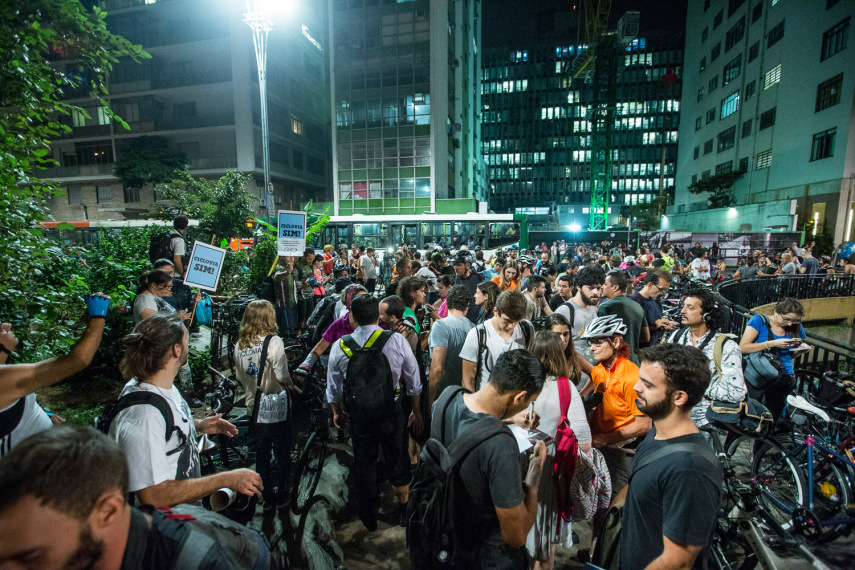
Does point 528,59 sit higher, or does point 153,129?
point 528,59

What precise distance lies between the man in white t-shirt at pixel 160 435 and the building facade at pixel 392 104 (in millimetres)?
32458

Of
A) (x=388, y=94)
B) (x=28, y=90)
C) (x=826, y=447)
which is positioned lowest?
(x=826, y=447)

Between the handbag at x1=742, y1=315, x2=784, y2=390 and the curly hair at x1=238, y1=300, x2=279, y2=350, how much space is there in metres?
5.55

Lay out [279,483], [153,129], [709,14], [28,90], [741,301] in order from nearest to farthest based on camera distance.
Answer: [28,90] → [279,483] → [741,301] → [153,129] → [709,14]

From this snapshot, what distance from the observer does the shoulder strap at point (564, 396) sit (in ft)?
9.30

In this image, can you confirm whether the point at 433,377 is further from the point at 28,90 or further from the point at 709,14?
the point at 709,14

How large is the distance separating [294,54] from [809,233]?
149 ft

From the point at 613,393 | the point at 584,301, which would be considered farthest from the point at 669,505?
the point at 584,301

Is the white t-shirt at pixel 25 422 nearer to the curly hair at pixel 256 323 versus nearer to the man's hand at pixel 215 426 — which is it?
the man's hand at pixel 215 426

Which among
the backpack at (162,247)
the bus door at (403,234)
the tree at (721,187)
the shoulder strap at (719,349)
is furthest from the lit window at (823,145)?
the backpack at (162,247)

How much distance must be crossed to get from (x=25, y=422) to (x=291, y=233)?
18.3 ft

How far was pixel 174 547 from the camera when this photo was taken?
3.99 ft

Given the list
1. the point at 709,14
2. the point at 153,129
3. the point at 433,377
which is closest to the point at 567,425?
the point at 433,377

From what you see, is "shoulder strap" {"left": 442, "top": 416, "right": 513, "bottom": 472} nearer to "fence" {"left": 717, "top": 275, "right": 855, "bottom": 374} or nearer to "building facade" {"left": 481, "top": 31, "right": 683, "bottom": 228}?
"fence" {"left": 717, "top": 275, "right": 855, "bottom": 374}
